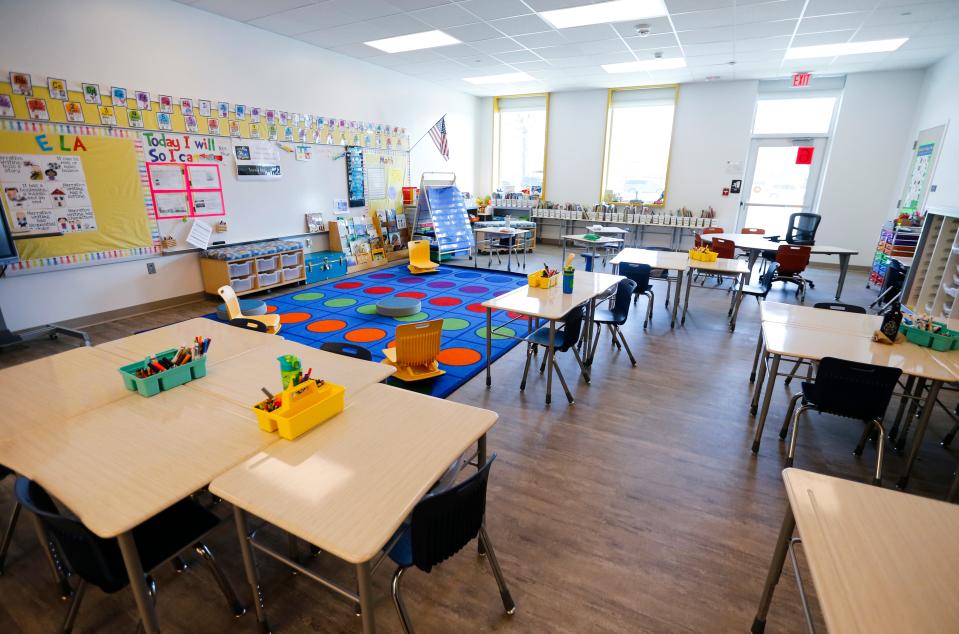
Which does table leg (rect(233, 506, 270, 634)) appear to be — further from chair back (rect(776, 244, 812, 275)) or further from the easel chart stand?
the easel chart stand

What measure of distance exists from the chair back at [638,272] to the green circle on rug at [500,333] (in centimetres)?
143

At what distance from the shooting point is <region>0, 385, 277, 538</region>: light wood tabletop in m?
1.39

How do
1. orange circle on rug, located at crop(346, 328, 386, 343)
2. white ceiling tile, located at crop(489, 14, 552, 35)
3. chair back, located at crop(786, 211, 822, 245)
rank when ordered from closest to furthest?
orange circle on rug, located at crop(346, 328, 386, 343)
white ceiling tile, located at crop(489, 14, 552, 35)
chair back, located at crop(786, 211, 822, 245)

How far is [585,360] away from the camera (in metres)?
4.24

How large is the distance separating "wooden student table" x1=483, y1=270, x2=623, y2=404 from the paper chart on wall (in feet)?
14.6

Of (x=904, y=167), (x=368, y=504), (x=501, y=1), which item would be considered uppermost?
(x=501, y=1)

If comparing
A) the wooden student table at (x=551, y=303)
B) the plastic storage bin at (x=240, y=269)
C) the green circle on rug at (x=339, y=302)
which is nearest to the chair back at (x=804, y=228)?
the wooden student table at (x=551, y=303)

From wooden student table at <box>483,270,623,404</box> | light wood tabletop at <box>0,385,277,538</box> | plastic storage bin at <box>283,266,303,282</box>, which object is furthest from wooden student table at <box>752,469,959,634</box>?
plastic storage bin at <box>283,266,303,282</box>

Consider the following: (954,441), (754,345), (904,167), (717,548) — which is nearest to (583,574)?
(717,548)

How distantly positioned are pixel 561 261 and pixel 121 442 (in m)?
8.20

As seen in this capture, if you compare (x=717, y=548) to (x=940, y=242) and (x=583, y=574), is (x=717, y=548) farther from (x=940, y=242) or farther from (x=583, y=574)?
(x=940, y=242)

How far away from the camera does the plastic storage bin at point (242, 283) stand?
6.00 metres

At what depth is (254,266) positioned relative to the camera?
625 cm

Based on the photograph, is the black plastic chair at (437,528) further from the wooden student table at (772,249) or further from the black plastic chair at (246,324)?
the wooden student table at (772,249)
